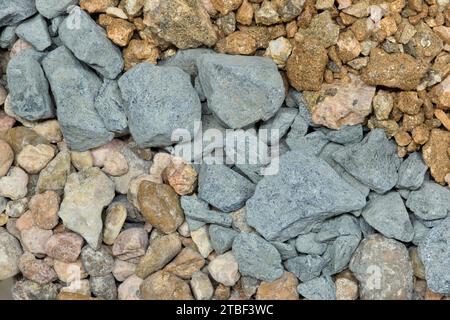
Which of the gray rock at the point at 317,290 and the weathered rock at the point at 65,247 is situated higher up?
the weathered rock at the point at 65,247

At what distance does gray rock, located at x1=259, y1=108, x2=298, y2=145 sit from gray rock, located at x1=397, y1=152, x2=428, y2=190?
35 cm

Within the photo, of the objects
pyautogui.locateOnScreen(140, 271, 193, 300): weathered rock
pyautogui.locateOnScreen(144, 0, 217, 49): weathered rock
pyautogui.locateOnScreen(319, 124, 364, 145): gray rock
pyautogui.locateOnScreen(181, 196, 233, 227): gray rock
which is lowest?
pyautogui.locateOnScreen(140, 271, 193, 300): weathered rock

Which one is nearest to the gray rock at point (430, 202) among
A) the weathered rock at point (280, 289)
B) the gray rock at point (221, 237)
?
the weathered rock at point (280, 289)

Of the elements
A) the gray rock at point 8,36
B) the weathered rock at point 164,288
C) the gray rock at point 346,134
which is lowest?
the weathered rock at point 164,288

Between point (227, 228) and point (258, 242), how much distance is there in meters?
0.11

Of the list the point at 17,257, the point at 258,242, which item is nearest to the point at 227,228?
the point at 258,242

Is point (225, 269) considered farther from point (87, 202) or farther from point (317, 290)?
point (87, 202)

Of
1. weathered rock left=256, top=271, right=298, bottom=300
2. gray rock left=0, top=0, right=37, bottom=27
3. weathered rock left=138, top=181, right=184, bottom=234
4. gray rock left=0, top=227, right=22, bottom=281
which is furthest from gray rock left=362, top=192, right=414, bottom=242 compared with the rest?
gray rock left=0, top=0, right=37, bottom=27

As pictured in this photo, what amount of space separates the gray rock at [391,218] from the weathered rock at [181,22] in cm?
67

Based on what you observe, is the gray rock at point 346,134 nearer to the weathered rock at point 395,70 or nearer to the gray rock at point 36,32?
the weathered rock at point 395,70

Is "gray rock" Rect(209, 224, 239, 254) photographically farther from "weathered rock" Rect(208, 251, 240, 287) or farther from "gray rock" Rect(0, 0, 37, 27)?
"gray rock" Rect(0, 0, 37, 27)

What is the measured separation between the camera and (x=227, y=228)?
5.51ft

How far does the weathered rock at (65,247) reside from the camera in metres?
1.66

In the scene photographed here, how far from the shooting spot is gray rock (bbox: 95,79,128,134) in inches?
66.9
